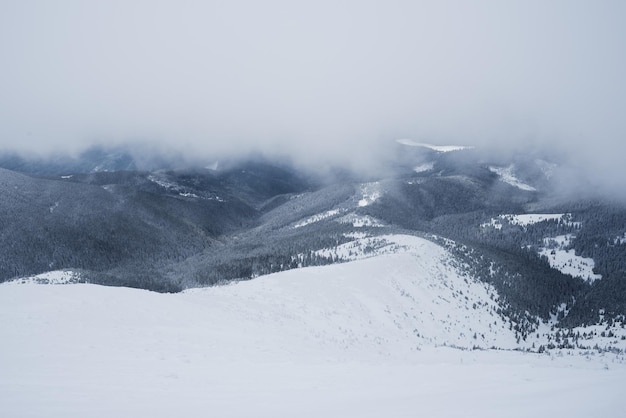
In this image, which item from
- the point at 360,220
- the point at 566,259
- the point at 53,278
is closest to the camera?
the point at 53,278

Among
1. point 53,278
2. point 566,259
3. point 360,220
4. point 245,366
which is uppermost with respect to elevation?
point 245,366

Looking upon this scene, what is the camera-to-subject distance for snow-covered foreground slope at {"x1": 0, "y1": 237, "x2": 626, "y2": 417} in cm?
1175

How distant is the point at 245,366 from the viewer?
710 inches

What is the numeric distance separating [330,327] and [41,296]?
875 inches

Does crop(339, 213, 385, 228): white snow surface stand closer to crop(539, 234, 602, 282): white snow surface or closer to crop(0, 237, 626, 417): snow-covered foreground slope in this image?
crop(539, 234, 602, 282): white snow surface

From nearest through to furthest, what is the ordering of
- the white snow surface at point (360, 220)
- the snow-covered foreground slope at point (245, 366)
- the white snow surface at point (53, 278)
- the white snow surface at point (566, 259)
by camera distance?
the snow-covered foreground slope at point (245, 366), the white snow surface at point (53, 278), the white snow surface at point (566, 259), the white snow surface at point (360, 220)

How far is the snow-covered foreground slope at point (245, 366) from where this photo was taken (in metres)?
11.8

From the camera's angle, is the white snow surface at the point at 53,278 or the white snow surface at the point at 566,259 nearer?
the white snow surface at the point at 53,278

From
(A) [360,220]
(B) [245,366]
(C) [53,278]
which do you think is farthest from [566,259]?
(C) [53,278]

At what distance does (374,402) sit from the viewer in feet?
42.0

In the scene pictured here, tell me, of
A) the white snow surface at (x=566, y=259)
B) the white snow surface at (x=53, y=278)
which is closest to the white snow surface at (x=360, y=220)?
the white snow surface at (x=566, y=259)

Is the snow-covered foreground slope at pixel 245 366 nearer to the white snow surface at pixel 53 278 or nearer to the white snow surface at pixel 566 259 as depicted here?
the white snow surface at pixel 53 278

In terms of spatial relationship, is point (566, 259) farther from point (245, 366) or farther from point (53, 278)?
point (53, 278)

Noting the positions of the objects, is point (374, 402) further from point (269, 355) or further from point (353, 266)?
point (353, 266)
